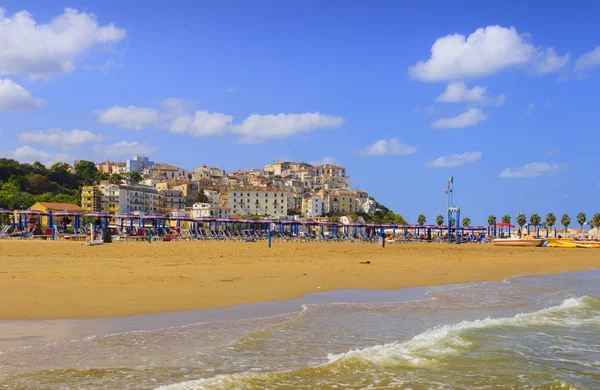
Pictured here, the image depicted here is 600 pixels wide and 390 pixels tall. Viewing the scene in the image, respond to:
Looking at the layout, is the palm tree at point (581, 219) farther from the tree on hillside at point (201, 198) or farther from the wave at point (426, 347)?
the wave at point (426, 347)

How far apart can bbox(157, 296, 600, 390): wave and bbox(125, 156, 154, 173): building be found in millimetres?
152366

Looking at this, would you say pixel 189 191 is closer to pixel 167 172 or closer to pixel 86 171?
pixel 167 172

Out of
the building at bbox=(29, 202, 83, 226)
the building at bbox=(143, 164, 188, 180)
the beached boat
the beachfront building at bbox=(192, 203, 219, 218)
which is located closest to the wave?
the beached boat

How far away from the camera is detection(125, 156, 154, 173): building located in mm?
154363

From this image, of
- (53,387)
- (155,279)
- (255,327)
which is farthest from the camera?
(155,279)

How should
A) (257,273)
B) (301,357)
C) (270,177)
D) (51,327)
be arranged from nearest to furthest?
(301,357), (51,327), (257,273), (270,177)

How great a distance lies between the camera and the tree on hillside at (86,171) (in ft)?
396

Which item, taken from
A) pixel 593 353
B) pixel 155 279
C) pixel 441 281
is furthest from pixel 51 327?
pixel 441 281

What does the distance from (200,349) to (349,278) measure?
31.3ft

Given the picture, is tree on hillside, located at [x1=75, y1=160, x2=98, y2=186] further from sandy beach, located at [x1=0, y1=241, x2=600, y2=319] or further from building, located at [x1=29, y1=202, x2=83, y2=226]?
sandy beach, located at [x1=0, y1=241, x2=600, y2=319]

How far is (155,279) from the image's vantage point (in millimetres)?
12688

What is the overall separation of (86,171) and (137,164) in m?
32.7

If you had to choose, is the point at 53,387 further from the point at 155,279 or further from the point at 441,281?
the point at 441,281

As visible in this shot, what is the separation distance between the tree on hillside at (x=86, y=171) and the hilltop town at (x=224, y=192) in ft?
9.52
